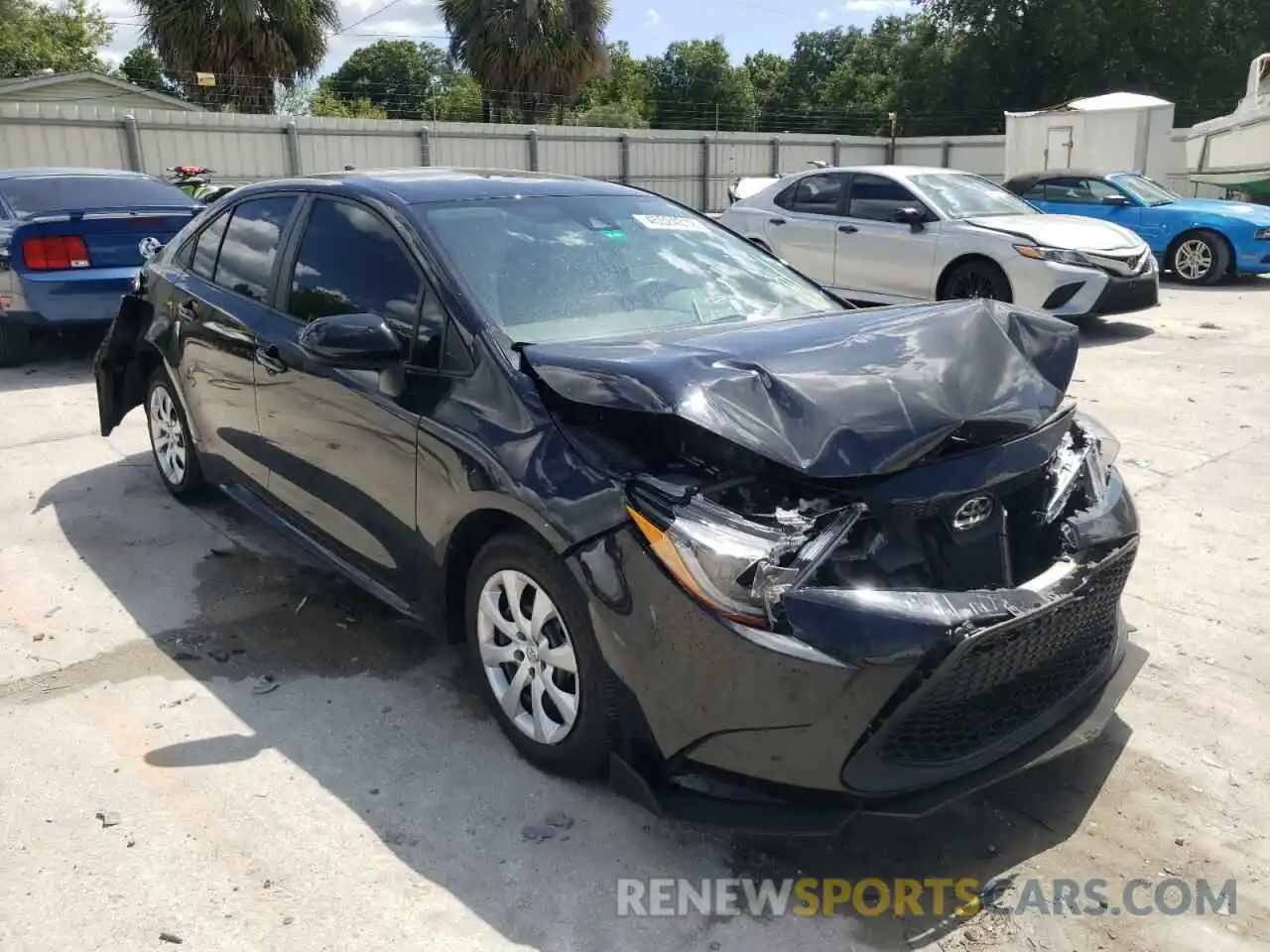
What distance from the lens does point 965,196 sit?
10477 millimetres

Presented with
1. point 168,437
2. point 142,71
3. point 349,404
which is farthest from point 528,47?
point 349,404

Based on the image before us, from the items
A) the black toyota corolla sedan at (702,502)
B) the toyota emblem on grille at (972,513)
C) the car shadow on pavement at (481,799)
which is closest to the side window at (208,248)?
the black toyota corolla sedan at (702,502)

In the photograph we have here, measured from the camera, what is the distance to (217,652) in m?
3.90

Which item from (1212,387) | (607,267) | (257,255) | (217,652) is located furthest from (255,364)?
(1212,387)

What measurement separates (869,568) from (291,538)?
250 centimetres

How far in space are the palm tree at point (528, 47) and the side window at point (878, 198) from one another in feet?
68.7

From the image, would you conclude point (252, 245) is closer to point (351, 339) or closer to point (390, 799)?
point (351, 339)

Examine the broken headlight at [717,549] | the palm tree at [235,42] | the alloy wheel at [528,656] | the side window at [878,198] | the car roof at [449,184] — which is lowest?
the alloy wheel at [528,656]

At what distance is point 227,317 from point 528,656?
2297 millimetres

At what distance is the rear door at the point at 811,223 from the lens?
10945mm

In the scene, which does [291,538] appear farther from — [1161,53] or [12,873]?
[1161,53]

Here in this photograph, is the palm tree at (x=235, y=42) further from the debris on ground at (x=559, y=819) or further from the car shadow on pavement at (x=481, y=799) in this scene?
the debris on ground at (x=559, y=819)

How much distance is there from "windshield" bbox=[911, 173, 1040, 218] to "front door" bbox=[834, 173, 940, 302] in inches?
8.5

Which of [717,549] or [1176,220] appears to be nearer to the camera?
[717,549]
